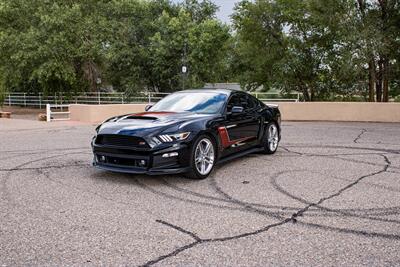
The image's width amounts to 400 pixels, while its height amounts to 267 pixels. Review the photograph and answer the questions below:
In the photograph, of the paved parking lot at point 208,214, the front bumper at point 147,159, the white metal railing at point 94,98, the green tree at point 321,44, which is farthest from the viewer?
the white metal railing at point 94,98

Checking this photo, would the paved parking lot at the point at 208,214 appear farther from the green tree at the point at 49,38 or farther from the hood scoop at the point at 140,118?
the green tree at the point at 49,38

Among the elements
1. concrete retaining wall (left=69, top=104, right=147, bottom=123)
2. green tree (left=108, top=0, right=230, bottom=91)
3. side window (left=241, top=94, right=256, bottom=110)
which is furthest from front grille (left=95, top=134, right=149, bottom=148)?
green tree (left=108, top=0, right=230, bottom=91)

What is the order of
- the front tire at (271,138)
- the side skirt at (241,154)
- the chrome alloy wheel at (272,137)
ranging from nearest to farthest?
1. the side skirt at (241,154)
2. the front tire at (271,138)
3. the chrome alloy wheel at (272,137)

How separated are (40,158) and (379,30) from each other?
50.8 feet

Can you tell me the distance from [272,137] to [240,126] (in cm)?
162

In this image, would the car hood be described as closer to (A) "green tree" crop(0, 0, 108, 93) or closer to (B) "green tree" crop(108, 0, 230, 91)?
(A) "green tree" crop(0, 0, 108, 93)

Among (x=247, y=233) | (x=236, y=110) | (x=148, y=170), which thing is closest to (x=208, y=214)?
(x=247, y=233)

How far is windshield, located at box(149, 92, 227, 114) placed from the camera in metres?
7.65

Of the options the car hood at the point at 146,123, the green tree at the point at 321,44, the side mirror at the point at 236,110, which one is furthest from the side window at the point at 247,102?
the green tree at the point at 321,44

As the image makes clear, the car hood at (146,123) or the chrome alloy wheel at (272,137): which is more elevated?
the car hood at (146,123)

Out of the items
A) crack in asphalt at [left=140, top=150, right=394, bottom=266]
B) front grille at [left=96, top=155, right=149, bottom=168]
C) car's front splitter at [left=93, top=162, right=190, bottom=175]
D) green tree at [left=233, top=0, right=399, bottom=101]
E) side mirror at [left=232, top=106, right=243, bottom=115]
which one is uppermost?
green tree at [left=233, top=0, right=399, bottom=101]

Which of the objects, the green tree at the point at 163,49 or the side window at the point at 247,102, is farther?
the green tree at the point at 163,49

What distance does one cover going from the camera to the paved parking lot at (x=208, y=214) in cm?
382

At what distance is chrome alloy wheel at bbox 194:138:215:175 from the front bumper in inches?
10.8
